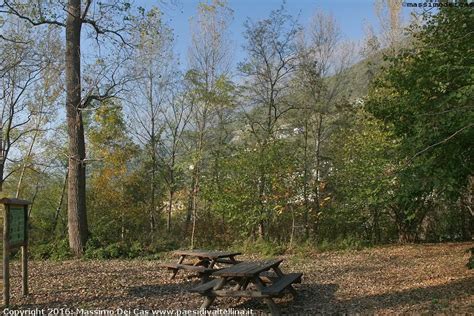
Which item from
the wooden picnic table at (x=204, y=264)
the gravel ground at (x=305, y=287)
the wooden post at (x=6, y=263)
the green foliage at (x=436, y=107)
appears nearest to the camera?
the wooden post at (x=6, y=263)

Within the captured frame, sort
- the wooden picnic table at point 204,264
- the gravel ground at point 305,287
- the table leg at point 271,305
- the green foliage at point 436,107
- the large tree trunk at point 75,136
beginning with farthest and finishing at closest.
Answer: the large tree trunk at point 75,136, the wooden picnic table at point 204,264, the green foliage at point 436,107, the gravel ground at point 305,287, the table leg at point 271,305

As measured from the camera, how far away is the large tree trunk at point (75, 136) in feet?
40.2

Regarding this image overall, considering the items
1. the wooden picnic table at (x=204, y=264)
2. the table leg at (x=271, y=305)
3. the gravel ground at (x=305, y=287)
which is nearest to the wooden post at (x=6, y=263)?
the gravel ground at (x=305, y=287)

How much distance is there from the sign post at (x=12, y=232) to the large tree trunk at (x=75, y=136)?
539 centimetres

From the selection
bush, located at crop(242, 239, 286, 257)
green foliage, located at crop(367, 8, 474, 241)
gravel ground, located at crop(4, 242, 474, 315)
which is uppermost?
green foliage, located at crop(367, 8, 474, 241)

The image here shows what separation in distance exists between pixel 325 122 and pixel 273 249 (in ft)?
21.2

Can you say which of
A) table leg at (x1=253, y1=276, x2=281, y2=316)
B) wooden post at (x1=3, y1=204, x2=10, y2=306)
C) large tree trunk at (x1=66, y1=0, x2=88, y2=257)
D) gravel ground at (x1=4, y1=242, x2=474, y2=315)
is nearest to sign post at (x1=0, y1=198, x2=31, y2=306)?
wooden post at (x1=3, y1=204, x2=10, y2=306)

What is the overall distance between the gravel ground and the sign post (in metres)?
0.35

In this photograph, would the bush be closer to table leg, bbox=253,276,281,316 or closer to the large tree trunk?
the large tree trunk

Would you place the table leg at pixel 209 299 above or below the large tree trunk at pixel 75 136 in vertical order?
below

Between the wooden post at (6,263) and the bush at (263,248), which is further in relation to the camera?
the bush at (263,248)

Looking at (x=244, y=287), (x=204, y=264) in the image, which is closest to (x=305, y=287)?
(x=244, y=287)

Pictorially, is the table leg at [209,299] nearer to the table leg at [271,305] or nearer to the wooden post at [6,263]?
the table leg at [271,305]

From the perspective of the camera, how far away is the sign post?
6.16 meters
